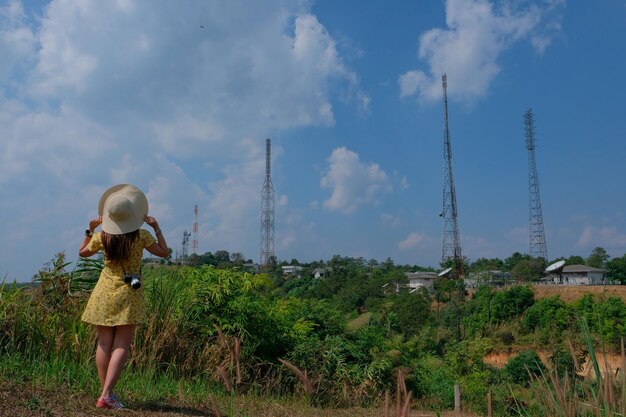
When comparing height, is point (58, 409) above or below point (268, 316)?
below

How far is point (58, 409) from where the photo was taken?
350 cm

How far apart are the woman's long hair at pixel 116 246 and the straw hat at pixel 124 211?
4 centimetres

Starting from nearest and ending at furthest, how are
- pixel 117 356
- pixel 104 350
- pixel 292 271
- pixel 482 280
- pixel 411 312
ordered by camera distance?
pixel 117 356, pixel 104 350, pixel 411 312, pixel 482 280, pixel 292 271

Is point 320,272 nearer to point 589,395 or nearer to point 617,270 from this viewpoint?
point 617,270

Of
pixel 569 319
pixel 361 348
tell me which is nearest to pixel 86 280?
pixel 361 348

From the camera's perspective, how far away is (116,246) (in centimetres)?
388

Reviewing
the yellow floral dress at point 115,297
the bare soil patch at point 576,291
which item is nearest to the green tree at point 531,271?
the bare soil patch at point 576,291

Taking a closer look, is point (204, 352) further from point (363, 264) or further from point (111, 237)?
point (363, 264)

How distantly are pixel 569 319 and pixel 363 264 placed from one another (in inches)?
1472

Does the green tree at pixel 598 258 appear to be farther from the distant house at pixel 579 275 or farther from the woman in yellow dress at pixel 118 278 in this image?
the woman in yellow dress at pixel 118 278

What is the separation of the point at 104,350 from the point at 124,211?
3.31 feet

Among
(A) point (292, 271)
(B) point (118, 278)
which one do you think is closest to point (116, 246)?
(B) point (118, 278)

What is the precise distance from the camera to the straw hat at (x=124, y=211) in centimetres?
389

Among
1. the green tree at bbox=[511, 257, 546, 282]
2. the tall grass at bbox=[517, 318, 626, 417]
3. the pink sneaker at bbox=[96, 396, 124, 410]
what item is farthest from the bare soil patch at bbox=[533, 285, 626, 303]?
the tall grass at bbox=[517, 318, 626, 417]
